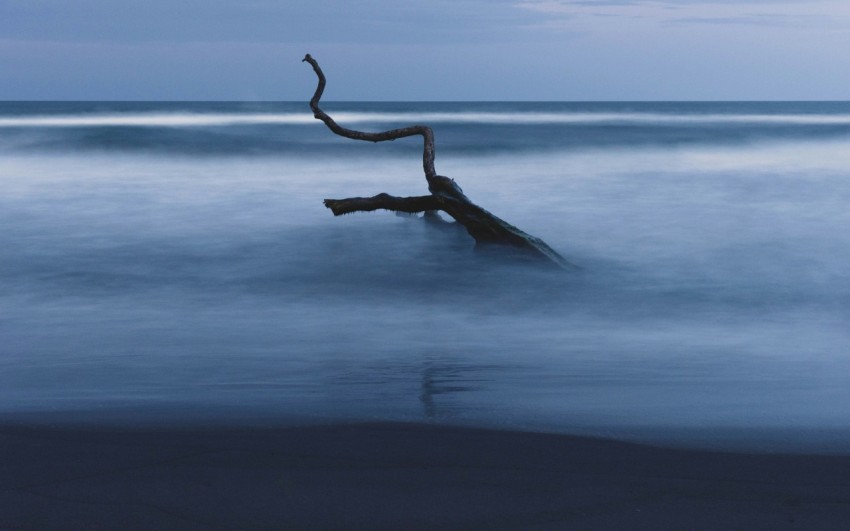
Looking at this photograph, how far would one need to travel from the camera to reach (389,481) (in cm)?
334

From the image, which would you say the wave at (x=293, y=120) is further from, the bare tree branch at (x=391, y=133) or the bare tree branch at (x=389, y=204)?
the bare tree branch at (x=389, y=204)

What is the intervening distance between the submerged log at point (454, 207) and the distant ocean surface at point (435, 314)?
27 cm

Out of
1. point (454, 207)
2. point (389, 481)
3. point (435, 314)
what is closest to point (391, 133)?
point (454, 207)

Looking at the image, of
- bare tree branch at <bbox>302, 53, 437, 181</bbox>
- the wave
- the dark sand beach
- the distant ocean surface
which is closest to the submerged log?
bare tree branch at <bbox>302, 53, 437, 181</bbox>

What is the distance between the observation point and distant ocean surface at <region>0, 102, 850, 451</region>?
4.39 meters

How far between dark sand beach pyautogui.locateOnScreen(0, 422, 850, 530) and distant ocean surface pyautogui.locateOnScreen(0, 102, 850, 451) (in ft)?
0.87

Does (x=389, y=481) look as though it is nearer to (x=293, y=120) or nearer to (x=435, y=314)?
(x=435, y=314)

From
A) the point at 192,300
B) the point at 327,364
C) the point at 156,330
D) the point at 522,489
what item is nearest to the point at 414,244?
the point at 192,300

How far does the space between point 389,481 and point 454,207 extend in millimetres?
6508

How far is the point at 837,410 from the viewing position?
14.3ft

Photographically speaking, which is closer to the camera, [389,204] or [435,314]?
[435,314]

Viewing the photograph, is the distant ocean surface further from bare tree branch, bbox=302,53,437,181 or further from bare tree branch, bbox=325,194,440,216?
bare tree branch, bbox=302,53,437,181

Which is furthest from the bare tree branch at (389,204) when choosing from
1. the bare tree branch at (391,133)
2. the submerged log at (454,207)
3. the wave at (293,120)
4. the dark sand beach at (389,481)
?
the wave at (293,120)

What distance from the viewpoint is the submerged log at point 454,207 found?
30.1 ft
